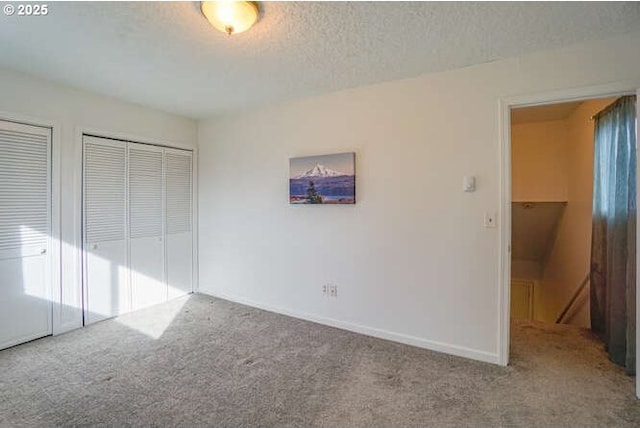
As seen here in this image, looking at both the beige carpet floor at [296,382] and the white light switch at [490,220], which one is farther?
the white light switch at [490,220]

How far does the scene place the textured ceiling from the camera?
174cm

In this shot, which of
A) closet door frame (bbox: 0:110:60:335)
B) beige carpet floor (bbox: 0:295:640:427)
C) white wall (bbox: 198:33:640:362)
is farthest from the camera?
closet door frame (bbox: 0:110:60:335)

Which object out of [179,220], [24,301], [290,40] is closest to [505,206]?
[290,40]

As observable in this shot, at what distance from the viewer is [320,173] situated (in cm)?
312

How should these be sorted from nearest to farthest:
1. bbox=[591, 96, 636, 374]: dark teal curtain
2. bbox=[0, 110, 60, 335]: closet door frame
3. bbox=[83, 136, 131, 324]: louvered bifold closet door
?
bbox=[591, 96, 636, 374]: dark teal curtain → bbox=[0, 110, 60, 335]: closet door frame → bbox=[83, 136, 131, 324]: louvered bifold closet door

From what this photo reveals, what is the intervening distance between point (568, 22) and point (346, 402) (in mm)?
2726

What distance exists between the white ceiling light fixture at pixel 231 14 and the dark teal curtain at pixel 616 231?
2.76m

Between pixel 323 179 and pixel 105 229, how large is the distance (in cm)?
238

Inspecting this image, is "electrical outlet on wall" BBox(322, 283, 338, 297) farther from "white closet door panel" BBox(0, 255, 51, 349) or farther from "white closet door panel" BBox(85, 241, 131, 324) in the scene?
"white closet door panel" BBox(0, 255, 51, 349)

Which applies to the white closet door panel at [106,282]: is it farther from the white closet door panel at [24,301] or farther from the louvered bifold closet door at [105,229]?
the white closet door panel at [24,301]

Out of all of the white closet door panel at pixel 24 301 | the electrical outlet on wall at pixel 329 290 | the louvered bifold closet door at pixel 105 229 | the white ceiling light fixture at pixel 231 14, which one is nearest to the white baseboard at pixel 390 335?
the electrical outlet on wall at pixel 329 290

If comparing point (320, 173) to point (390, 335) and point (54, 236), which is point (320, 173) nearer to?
point (390, 335)

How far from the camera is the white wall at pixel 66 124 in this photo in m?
2.62

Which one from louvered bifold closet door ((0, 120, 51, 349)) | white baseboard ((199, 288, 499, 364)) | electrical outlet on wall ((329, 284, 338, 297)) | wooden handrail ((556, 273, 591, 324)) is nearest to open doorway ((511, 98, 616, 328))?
wooden handrail ((556, 273, 591, 324))
